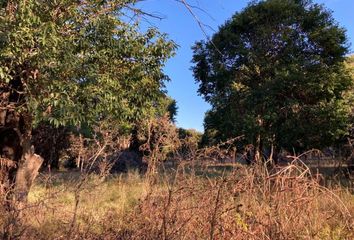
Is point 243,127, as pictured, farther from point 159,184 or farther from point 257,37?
point 159,184

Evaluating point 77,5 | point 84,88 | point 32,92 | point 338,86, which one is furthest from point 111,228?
point 338,86

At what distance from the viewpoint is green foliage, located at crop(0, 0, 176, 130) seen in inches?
241

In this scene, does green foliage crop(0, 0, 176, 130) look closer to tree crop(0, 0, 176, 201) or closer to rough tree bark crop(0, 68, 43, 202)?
tree crop(0, 0, 176, 201)

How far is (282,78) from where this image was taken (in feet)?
51.8

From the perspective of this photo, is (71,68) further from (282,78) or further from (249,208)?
(282,78)

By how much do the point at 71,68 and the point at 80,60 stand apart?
33 centimetres

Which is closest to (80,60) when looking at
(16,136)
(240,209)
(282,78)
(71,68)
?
(71,68)

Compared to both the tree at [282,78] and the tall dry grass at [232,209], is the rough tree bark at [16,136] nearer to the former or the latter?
the tall dry grass at [232,209]

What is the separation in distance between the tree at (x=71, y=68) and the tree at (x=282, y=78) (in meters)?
8.10

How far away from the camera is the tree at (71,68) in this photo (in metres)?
6.16

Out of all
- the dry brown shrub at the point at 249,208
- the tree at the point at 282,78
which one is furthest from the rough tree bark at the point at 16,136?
the tree at the point at 282,78

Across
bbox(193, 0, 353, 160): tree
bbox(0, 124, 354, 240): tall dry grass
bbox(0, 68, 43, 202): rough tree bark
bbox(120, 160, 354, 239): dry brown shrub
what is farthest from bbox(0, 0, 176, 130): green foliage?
bbox(193, 0, 353, 160): tree

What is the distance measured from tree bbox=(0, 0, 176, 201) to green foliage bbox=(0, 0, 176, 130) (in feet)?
0.05

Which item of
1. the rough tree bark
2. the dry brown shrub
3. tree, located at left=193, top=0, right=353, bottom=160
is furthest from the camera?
tree, located at left=193, top=0, right=353, bottom=160
